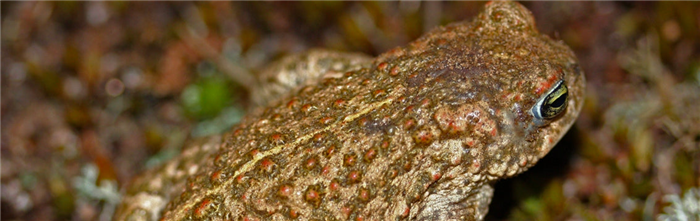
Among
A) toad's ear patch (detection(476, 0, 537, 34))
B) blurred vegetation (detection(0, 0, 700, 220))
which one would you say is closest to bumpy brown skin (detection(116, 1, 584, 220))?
toad's ear patch (detection(476, 0, 537, 34))

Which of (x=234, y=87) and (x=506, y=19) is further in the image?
(x=234, y=87)

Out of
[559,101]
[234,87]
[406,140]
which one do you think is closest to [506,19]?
[559,101]

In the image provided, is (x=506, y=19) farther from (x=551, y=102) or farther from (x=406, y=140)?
(x=406, y=140)

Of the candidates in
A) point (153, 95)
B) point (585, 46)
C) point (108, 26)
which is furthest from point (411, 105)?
point (108, 26)

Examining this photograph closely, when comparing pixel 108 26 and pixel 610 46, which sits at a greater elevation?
pixel 108 26

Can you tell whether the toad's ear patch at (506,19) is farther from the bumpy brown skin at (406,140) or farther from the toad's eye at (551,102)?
the toad's eye at (551,102)

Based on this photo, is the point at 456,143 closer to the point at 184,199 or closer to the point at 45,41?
the point at 184,199

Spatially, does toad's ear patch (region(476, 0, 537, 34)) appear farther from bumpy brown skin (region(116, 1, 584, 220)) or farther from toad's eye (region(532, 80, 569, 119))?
toad's eye (region(532, 80, 569, 119))

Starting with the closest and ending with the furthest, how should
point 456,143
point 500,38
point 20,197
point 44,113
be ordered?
1. point 456,143
2. point 500,38
3. point 20,197
4. point 44,113
